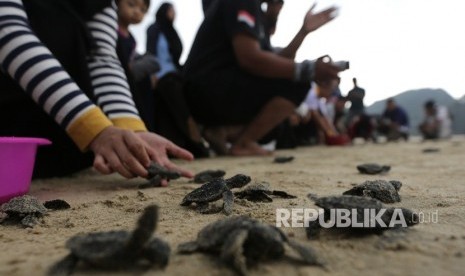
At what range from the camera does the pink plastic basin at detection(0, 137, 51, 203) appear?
39.1 inches

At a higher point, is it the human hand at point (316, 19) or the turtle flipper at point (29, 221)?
the human hand at point (316, 19)

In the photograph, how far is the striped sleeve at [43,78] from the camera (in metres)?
1.30

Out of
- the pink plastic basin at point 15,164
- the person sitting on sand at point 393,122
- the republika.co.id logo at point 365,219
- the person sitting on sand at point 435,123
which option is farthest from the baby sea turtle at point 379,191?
the person sitting on sand at point 435,123

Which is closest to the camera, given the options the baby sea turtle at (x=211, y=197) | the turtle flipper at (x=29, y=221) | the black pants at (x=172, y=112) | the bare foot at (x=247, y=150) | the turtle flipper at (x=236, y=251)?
the turtle flipper at (x=236, y=251)

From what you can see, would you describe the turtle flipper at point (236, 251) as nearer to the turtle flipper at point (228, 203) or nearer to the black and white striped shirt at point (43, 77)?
the turtle flipper at point (228, 203)

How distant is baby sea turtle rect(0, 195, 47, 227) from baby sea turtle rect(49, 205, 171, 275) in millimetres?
370

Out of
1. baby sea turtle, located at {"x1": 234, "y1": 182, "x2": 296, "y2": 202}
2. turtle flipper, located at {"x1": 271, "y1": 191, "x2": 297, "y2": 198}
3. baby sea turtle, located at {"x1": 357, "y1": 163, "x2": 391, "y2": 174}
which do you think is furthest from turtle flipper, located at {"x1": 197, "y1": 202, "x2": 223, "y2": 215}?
baby sea turtle, located at {"x1": 357, "y1": 163, "x2": 391, "y2": 174}

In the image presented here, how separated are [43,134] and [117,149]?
52 centimetres

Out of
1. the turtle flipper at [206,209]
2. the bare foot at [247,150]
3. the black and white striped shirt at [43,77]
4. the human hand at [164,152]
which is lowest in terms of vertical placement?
the bare foot at [247,150]

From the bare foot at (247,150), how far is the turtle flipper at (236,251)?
2489mm

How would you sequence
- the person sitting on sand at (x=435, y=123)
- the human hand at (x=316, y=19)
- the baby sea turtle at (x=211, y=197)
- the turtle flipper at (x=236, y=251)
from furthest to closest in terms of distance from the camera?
1. the person sitting on sand at (x=435, y=123)
2. the human hand at (x=316, y=19)
3. the baby sea turtle at (x=211, y=197)
4. the turtle flipper at (x=236, y=251)

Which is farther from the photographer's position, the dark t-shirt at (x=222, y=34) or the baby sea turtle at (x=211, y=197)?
the dark t-shirt at (x=222, y=34)

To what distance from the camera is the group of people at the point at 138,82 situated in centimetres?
133

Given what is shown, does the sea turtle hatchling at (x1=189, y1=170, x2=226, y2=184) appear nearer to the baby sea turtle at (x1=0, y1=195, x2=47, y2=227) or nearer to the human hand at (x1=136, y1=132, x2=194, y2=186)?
the human hand at (x1=136, y1=132, x2=194, y2=186)
